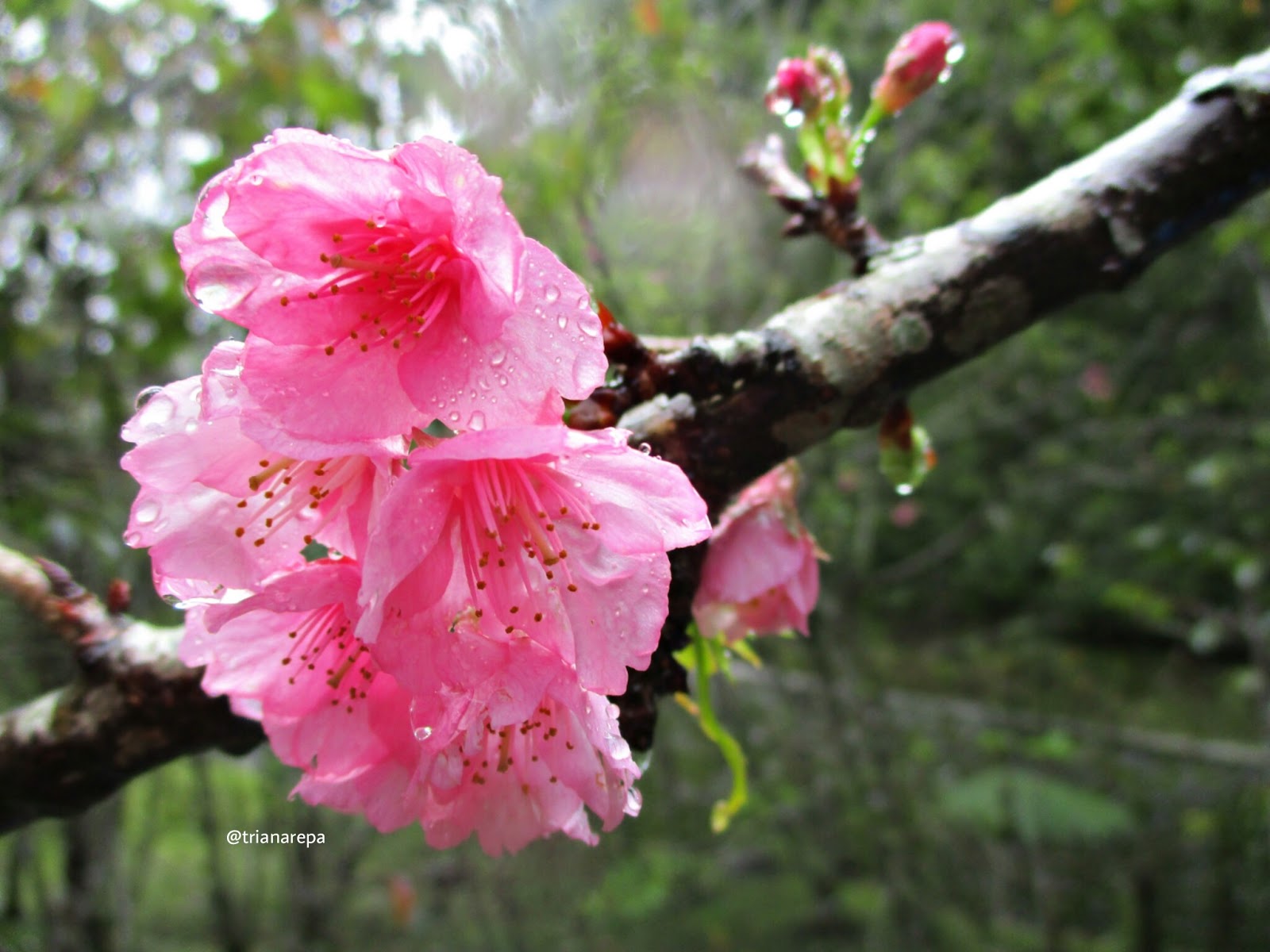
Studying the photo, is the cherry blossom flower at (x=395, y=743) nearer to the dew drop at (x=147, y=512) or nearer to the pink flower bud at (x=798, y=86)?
the dew drop at (x=147, y=512)

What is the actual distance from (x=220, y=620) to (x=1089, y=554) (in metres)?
7.46

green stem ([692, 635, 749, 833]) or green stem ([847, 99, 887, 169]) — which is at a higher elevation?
green stem ([847, 99, 887, 169])

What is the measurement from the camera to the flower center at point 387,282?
63 cm

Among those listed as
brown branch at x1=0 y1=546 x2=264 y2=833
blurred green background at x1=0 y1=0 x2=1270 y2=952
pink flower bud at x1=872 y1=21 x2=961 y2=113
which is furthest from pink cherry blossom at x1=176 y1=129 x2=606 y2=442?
blurred green background at x1=0 y1=0 x2=1270 y2=952

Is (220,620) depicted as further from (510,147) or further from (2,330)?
(2,330)

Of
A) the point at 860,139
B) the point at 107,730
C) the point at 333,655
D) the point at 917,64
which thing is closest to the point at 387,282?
the point at 333,655

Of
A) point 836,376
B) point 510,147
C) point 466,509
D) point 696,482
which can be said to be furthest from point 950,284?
point 510,147

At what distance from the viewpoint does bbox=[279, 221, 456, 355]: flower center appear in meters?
0.63

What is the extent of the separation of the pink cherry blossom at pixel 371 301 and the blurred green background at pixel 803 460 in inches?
47.0

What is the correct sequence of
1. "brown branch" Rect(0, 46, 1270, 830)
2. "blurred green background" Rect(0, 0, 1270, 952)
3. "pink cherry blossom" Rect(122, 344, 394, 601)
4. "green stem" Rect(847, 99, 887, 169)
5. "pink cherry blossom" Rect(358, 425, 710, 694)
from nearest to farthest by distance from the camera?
"pink cherry blossom" Rect(358, 425, 710, 694), "pink cherry blossom" Rect(122, 344, 394, 601), "brown branch" Rect(0, 46, 1270, 830), "green stem" Rect(847, 99, 887, 169), "blurred green background" Rect(0, 0, 1270, 952)

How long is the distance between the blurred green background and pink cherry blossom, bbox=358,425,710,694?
1.20 m

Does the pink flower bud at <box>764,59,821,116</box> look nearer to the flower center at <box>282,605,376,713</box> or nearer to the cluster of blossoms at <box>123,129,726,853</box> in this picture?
the cluster of blossoms at <box>123,129,726,853</box>

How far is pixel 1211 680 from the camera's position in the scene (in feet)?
23.1

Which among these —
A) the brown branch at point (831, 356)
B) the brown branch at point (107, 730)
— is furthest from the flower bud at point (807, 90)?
the brown branch at point (107, 730)
